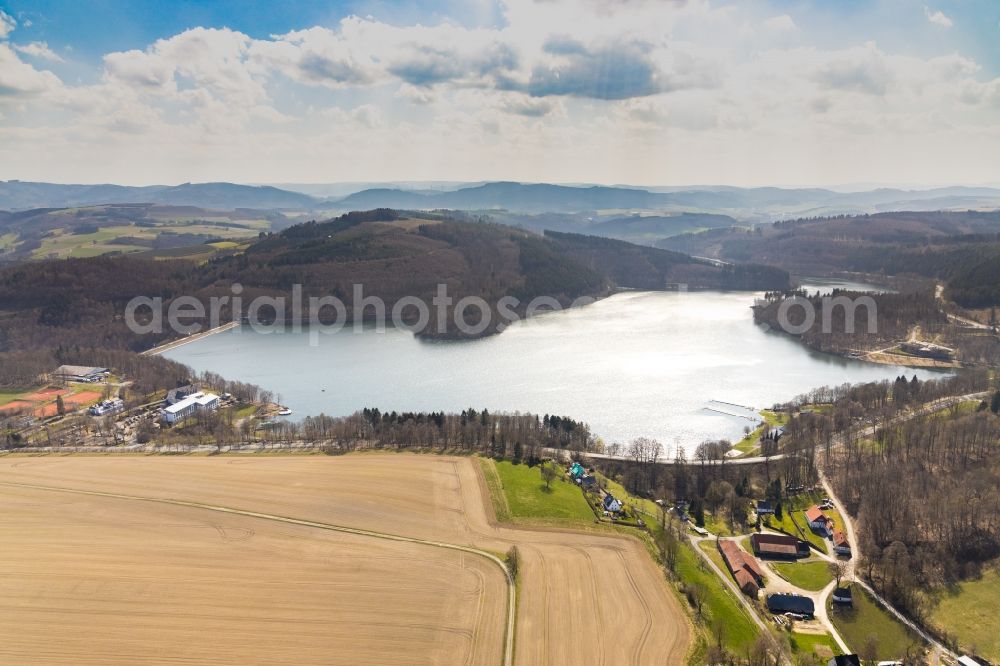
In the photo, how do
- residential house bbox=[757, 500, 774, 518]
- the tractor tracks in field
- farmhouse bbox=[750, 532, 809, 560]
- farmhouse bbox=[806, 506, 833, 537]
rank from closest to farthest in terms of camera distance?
the tractor tracks in field < farmhouse bbox=[750, 532, 809, 560] < farmhouse bbox=[806, 506, 833, 537] < residential house bbox=[757, 500, 774, 518]

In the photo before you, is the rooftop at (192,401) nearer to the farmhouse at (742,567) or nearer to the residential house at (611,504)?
the residential house at (611,504)

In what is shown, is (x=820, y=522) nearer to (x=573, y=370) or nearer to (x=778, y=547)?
(x=778, y=547)

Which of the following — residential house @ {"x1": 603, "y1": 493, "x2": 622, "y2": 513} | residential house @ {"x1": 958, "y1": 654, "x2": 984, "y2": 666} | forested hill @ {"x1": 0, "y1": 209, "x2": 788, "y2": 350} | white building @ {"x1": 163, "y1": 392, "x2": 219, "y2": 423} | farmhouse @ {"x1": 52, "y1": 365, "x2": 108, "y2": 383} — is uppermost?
forested hill @ {"x1": 0, "y1": 209, "x2": 788, "y2": 350}

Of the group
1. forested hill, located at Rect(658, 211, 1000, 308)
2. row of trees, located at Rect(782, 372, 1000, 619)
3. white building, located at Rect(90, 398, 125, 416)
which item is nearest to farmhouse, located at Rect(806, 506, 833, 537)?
row of trees, located at Rect(782, 372, 1000, 619)

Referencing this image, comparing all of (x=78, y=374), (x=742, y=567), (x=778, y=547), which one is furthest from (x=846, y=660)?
(x=78, y=374)

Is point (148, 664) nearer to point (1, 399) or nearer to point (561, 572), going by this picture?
point (561, 572)

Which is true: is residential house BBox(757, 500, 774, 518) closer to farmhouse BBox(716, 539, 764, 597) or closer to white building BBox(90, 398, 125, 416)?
farmhouse BBox(716, 539, 764, 597)
